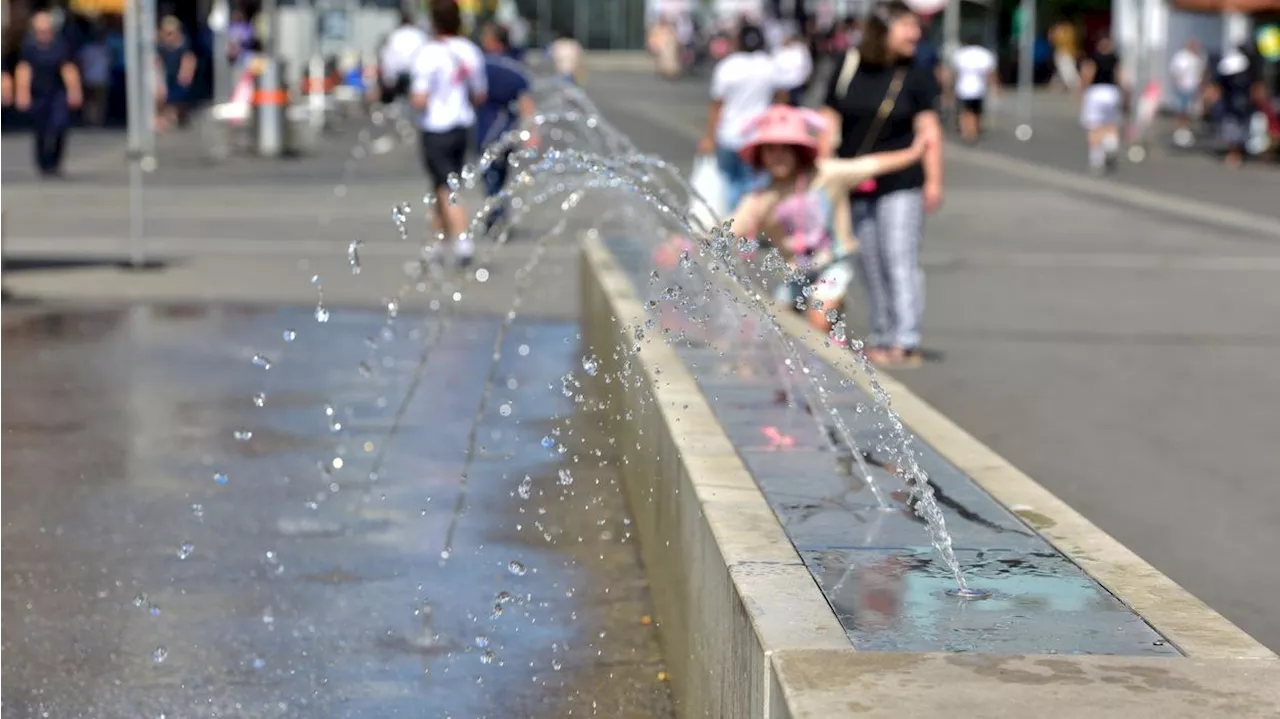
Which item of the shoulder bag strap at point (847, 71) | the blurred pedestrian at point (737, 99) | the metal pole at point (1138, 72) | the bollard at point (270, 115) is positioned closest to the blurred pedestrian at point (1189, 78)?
the metal pole at point (1138, 72)

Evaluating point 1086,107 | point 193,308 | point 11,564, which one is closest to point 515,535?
point 11,564

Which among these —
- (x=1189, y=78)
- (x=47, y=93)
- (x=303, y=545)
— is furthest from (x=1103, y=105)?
(x=303, y=545)

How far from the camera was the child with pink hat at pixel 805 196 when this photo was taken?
407 inches

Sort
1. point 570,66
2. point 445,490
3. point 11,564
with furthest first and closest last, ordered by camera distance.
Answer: point 570,66
point 445,490
point 11,564

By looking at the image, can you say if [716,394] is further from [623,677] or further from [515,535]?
[623,677]

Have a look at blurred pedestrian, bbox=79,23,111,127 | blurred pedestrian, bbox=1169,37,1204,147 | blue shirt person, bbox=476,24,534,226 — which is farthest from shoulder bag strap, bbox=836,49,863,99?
blurred pedestrian, bbox=1169,37,1204,147

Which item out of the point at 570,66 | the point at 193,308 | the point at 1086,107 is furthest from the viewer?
the point at 1086,107

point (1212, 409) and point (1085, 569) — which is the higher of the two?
point (1085, 569)

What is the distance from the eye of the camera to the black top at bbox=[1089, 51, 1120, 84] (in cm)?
2838

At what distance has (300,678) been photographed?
557 cm

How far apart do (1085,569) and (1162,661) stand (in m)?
0.87

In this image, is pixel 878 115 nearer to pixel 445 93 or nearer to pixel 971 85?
pixel 445 93

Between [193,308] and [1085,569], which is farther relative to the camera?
[193,308]

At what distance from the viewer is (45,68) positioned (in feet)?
81.8
